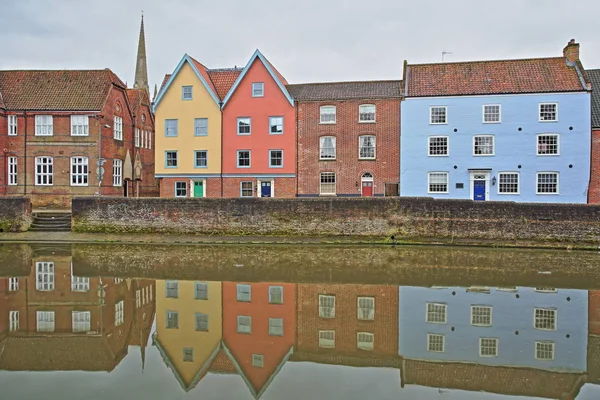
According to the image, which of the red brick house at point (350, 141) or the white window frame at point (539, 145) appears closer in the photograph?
the white window frame at point (539, 145)

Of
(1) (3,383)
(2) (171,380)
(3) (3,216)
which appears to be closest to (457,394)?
(2) (171,380)

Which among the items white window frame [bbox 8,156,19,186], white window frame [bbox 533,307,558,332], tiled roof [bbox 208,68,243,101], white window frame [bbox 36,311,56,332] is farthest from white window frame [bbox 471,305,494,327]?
white window frame [bbox 8,156,19,186]

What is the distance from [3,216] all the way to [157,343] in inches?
859

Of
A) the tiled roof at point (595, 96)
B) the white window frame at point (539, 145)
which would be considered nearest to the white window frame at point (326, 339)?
the white window frame at point (539, 145)

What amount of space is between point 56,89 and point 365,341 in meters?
33.4

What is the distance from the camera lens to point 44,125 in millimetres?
34406

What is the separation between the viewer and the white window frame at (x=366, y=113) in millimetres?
33594

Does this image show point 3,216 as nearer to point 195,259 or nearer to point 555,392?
point 195,259

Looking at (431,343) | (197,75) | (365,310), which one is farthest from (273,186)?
(431,343)

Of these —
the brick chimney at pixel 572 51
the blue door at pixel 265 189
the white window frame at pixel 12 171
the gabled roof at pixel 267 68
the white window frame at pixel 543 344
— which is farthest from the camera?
the blue door at pixel 265 189

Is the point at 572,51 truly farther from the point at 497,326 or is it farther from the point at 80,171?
the point at 80,171

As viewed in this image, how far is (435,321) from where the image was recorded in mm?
10688

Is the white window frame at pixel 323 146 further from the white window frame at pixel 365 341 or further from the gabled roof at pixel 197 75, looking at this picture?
the white window frame at pixel 365 341

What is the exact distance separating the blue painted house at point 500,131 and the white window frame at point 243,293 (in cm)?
2110
